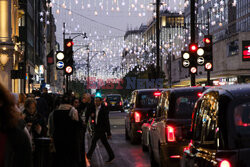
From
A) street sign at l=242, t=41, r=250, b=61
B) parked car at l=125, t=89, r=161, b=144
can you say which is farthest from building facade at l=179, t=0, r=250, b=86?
parked car at l=125, t=89, r=161, b=144

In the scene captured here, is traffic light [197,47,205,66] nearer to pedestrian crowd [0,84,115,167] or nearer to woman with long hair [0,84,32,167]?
pedestrian crowd [0,84,115,167]

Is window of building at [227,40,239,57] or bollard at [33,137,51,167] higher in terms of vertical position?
window of building at [227,40,239,57]

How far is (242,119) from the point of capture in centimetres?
588

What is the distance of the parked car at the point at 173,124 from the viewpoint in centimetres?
1127

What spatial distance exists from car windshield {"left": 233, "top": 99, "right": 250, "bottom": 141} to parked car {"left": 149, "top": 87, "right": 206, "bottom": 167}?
5000 millimetres

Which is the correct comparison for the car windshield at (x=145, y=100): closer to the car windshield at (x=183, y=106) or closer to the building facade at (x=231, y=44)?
the car windshield at (x=183, y=106)

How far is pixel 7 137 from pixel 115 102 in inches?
2221

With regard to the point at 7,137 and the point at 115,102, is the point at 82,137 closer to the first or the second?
the point at 7,137

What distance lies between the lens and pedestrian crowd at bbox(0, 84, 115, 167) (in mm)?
3818

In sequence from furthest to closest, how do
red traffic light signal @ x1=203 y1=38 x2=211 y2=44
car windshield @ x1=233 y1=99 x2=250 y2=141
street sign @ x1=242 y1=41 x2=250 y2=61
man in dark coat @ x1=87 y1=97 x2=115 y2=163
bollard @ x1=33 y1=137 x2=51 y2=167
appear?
street sign @ x1=242 y1=41 x2=250 y2=61
red traffic light signal @ x1=203 y1=38 x2=211 y2=44
man in dark coat @ x1=87 y1=97 x2=115 y2=163
bollard @ x1=33 y1=137 x2=51 y2=167
car windshield @ x1=233 y1=99 x2=250 y2=141

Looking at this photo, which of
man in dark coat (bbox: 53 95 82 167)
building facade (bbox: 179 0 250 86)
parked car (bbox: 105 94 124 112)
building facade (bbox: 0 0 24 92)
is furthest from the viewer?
building facade (bbox: 179 0 250 86)

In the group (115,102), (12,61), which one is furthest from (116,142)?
(115,102)

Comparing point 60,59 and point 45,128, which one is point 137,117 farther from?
point 45,128

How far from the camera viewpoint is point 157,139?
12344 mm
